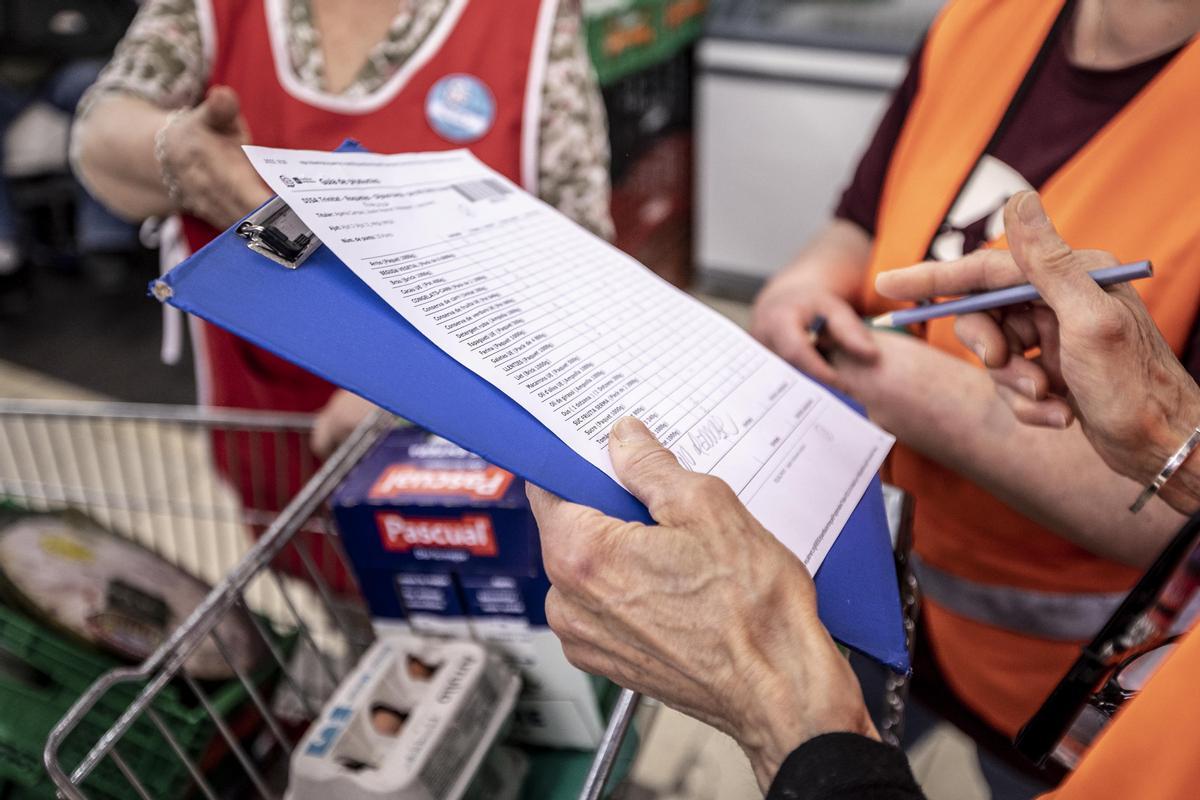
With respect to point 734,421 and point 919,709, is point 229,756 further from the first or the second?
point 919,709

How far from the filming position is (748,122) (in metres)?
3.10

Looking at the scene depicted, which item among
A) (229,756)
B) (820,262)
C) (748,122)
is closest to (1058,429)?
(820,262)

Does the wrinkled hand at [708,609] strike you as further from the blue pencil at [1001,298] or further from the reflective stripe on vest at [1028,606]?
the reflective stripe on vest at [1028,606]

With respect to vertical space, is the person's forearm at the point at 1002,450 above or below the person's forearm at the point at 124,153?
above

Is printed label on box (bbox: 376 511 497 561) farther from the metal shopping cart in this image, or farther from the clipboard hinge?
the clipboard hinge

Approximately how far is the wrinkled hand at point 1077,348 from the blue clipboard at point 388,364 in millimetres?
280

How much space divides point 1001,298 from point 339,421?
744 mm

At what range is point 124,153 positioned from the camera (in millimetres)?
1108

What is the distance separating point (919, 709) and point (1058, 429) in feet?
1.97

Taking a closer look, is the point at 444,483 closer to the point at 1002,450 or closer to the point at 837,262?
the point at 1002,450

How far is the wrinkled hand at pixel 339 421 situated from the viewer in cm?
106

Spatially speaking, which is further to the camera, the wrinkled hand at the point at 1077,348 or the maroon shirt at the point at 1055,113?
the maroon shirt at the point at 1055,113

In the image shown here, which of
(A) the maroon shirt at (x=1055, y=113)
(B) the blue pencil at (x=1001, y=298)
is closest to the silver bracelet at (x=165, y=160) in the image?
(B) the blue pencil at (x=1001, y=298)

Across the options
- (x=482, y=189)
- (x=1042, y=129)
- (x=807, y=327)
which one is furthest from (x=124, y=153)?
(x=1042, y=129)
